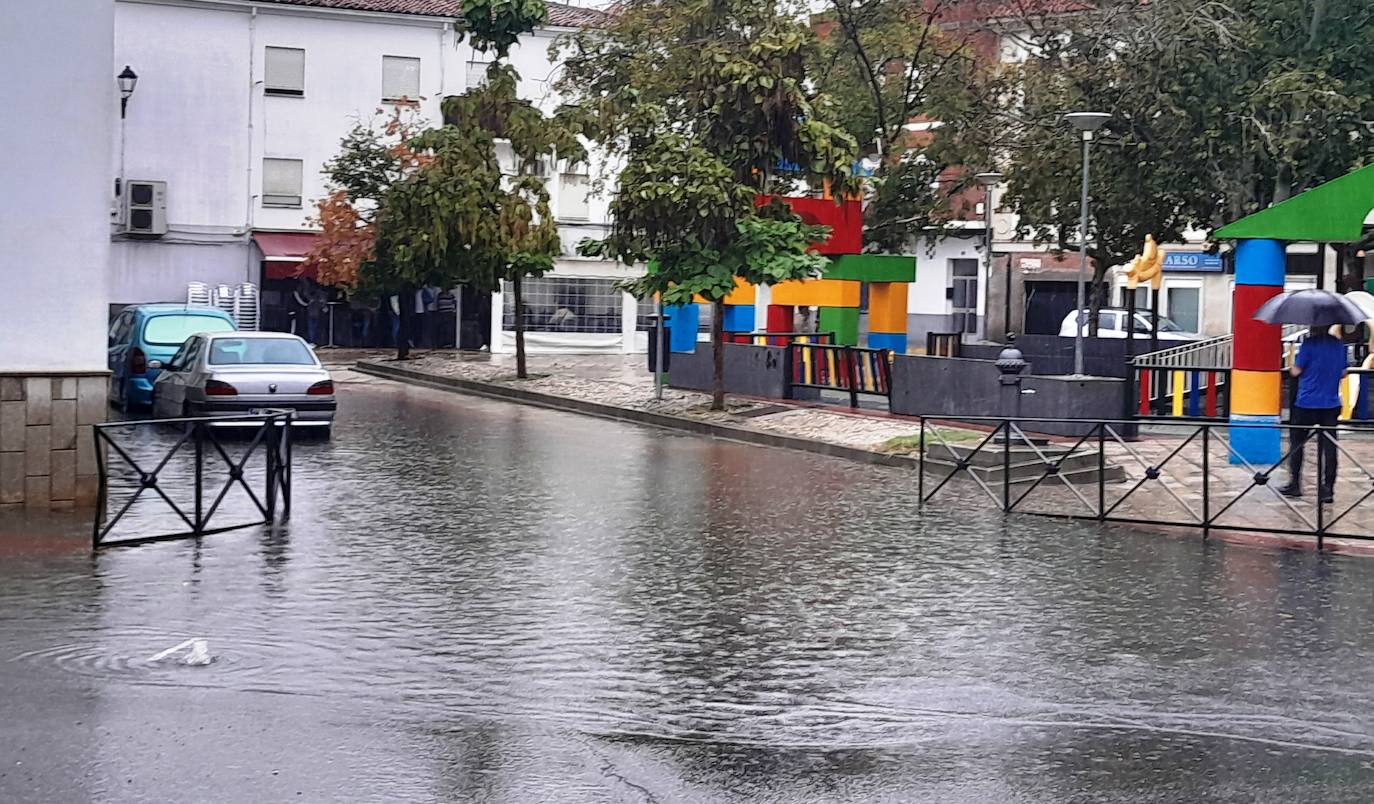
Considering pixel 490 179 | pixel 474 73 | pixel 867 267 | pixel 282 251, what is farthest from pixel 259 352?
pixel 474 73

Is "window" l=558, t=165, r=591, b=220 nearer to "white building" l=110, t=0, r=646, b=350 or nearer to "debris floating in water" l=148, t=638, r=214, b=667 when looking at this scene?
"white building" l=110, t=0, r=646, b=350

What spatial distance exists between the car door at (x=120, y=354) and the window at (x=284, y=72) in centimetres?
2131

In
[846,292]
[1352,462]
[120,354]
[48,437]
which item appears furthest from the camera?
[846,292]

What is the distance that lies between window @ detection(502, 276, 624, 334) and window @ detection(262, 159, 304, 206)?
21.9ft

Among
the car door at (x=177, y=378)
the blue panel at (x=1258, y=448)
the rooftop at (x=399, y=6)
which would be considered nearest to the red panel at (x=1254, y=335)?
the blue panel at (x=1258, y=448)

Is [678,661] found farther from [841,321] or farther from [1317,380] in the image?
[841,321]

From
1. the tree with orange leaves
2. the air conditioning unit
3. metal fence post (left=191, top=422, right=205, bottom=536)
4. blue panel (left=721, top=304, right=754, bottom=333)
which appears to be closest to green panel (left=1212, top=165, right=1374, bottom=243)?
metal fence post (left=191, top=422, right=205, bottom=536)

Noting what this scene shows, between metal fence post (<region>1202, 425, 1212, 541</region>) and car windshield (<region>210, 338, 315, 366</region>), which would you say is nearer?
metal fence post (<region>1202, 425, 1212, 541</region>)

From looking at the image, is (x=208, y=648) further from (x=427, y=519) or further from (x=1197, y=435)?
(x=1197, y=435)

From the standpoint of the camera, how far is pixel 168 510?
13.6 m

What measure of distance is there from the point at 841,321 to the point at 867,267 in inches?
51.2

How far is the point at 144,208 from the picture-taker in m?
44.0

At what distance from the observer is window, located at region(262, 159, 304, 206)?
1818 inches

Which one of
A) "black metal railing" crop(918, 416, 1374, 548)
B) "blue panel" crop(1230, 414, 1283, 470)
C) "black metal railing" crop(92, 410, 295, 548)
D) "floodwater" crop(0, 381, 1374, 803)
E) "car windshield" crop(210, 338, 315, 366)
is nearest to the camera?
"floodwater" crop(0, 381, 1374, 803)
